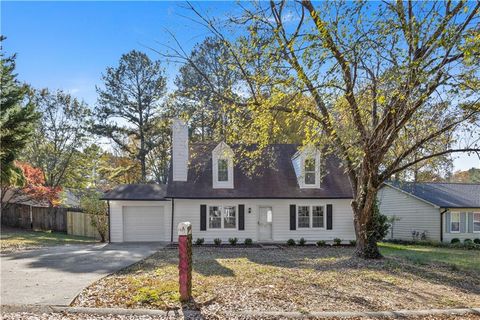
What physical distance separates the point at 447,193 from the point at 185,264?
2384cm

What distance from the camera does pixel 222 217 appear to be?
61.2ft

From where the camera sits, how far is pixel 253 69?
10164 millimetres

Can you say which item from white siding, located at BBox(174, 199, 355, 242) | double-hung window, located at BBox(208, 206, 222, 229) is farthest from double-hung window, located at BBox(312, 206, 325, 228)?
double-hung window, located at BBox(208, 206, 222, 229)

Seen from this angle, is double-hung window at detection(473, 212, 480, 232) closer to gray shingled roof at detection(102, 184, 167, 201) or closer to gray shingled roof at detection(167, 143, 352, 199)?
gray shingled roof at detection(167, 143, 352, 199)

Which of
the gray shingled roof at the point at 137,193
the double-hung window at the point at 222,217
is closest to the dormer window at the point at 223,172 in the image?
the double-hung window at the point at 222,217

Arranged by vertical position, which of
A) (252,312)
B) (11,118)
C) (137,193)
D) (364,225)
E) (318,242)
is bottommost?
(318,242)

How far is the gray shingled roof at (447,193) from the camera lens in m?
23.4

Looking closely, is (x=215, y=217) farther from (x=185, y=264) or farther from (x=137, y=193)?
(x=185, y=264)

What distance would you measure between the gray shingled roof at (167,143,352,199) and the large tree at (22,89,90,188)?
13455 mm

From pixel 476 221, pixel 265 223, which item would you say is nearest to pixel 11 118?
pixel 265 223

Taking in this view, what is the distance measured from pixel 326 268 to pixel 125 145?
2325cm

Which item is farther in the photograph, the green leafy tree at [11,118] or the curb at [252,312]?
the green leafy tree at [11,118]

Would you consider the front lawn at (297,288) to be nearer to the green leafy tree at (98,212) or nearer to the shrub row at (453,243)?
the green leafy tree at (98,212)

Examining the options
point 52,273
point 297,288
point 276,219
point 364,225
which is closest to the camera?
point 297,288
